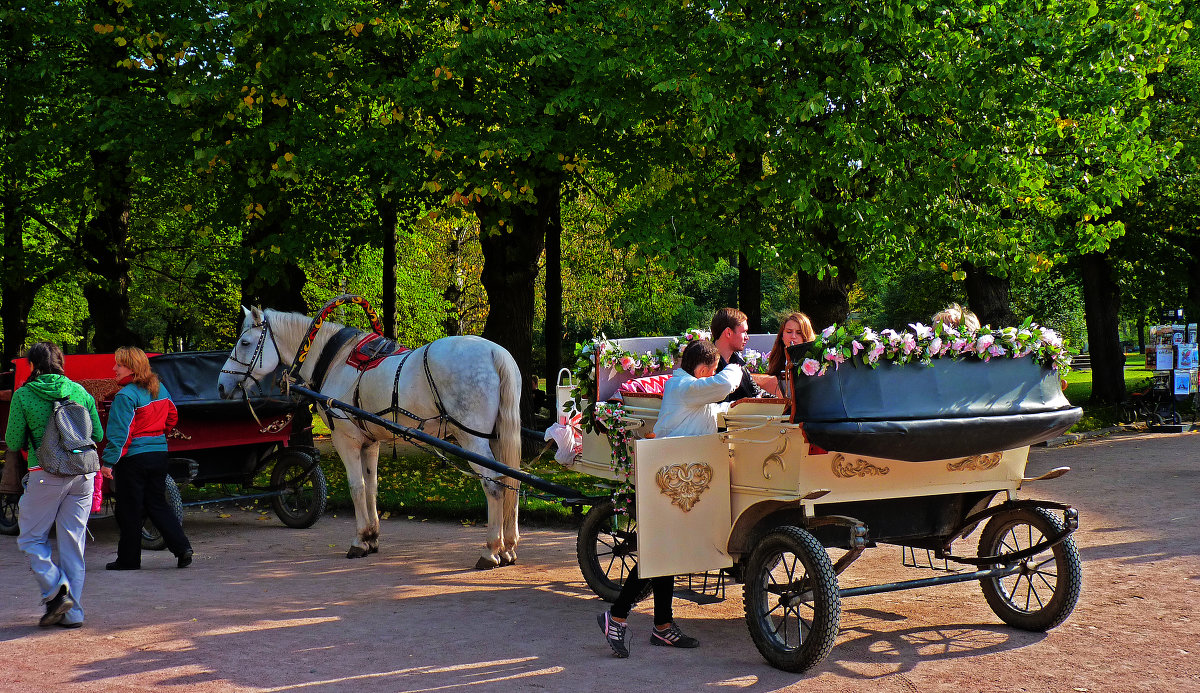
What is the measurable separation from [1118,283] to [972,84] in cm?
1644

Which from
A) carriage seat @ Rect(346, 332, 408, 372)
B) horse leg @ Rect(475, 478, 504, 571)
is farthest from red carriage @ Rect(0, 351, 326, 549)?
horse leg @ Rect(475, 478, 504, 571)

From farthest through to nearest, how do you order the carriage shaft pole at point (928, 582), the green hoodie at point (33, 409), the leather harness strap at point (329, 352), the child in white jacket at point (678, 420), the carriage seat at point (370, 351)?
the leather harness strap at point (329, 352) → the carriage seat at point (370, 351) → the green hoodie at point (33, 409) → the child in white jacket at point (678, 420) → the carriage shaft pole at point (928, 582)

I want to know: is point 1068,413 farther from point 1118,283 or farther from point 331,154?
point 1118,283

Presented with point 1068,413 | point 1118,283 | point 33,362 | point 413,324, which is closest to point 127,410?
point 33,362

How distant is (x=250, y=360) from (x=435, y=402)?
221 centimetres

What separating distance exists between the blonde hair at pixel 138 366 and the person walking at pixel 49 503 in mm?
1446

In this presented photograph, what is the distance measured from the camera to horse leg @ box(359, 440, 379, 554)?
9.62 meters

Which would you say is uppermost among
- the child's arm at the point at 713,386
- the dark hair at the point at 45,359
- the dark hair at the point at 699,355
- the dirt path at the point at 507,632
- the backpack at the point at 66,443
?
the dark hair at the point at 45,359

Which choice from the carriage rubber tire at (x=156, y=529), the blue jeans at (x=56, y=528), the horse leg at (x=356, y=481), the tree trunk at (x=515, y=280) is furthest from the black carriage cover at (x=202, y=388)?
the tree trunk at (x=515, y=280)

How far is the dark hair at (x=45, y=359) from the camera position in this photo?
716cm

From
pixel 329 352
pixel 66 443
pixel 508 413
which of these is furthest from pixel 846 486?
pixel 329 352

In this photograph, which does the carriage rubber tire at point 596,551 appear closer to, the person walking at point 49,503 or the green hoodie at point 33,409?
the person walking at point 49,503

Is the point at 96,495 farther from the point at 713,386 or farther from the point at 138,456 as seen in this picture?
the point at 713,386

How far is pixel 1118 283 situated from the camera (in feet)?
87.5
